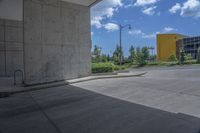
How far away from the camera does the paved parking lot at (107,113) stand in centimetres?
534

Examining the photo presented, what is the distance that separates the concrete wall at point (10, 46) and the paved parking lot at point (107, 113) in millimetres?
14477

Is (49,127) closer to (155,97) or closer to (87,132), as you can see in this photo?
(87,132)

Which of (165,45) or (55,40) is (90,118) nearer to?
(55,40)

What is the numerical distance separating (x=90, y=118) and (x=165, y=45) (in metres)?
78.6

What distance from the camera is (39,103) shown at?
27.7 feet

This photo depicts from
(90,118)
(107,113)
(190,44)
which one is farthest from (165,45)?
(90,118)

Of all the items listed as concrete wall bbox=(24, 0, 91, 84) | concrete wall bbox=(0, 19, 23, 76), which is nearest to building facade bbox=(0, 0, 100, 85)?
concrete wall bbox=(24, 0, 91, 84)

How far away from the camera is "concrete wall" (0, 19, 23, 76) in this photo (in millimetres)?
22625

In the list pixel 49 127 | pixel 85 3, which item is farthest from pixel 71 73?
pixel 49 127

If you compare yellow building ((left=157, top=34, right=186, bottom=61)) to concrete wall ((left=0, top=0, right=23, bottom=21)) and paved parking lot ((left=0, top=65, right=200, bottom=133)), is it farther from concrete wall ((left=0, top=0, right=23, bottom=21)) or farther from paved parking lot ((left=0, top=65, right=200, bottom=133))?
paved parking lot ((left=0, top=65, right=200, bottom=133))

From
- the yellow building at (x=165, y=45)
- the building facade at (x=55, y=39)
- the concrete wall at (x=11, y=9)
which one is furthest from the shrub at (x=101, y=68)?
the yellow building at (x=165, y=45)

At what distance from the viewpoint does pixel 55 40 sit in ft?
45.6

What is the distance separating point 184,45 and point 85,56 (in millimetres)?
67171

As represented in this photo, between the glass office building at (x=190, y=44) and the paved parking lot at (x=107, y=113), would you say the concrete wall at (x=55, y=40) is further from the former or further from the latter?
the glass office building at (x=190, y=44)
